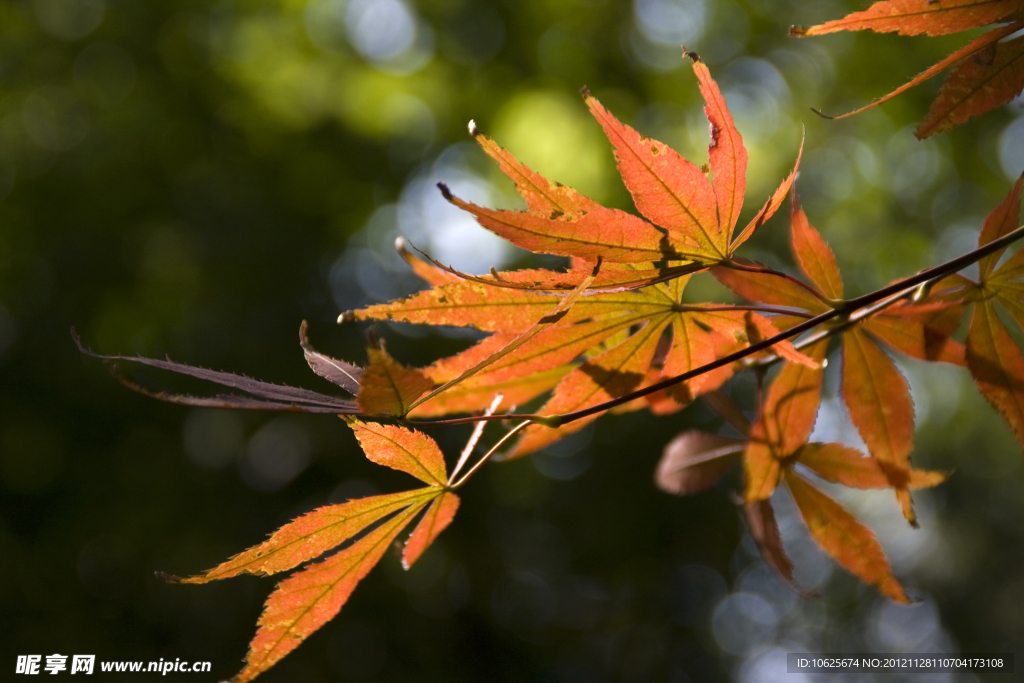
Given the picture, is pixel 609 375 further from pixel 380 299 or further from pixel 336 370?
pixel 380 299

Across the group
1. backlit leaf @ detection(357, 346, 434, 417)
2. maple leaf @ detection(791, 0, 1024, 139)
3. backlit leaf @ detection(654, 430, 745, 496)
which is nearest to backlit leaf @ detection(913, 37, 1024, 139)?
maple leaf @ detection(791, 0, 1024, 139)

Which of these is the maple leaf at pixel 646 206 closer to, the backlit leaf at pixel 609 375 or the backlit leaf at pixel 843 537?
the backlit leaf at pixel 609 375

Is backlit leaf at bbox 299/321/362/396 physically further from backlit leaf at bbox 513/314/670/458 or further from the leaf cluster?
backlit leaf at bbox 513/314/670/458

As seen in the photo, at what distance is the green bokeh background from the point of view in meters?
2.69

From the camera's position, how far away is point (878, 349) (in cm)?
50

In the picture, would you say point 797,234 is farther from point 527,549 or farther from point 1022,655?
point 1022,655

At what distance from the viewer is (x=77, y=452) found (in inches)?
105

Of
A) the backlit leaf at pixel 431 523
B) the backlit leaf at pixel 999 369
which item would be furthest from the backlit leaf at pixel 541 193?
the backlit leaf at pixel 999 369

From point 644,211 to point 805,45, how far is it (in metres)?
4.15

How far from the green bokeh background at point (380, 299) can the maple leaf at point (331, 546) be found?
233 cm

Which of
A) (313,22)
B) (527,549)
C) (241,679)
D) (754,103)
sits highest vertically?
(313,22)

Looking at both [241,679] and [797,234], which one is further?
[797,234]

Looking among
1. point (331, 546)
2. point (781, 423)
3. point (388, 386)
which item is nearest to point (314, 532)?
point (331, 546)

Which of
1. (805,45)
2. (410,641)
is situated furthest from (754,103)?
(410,641)
